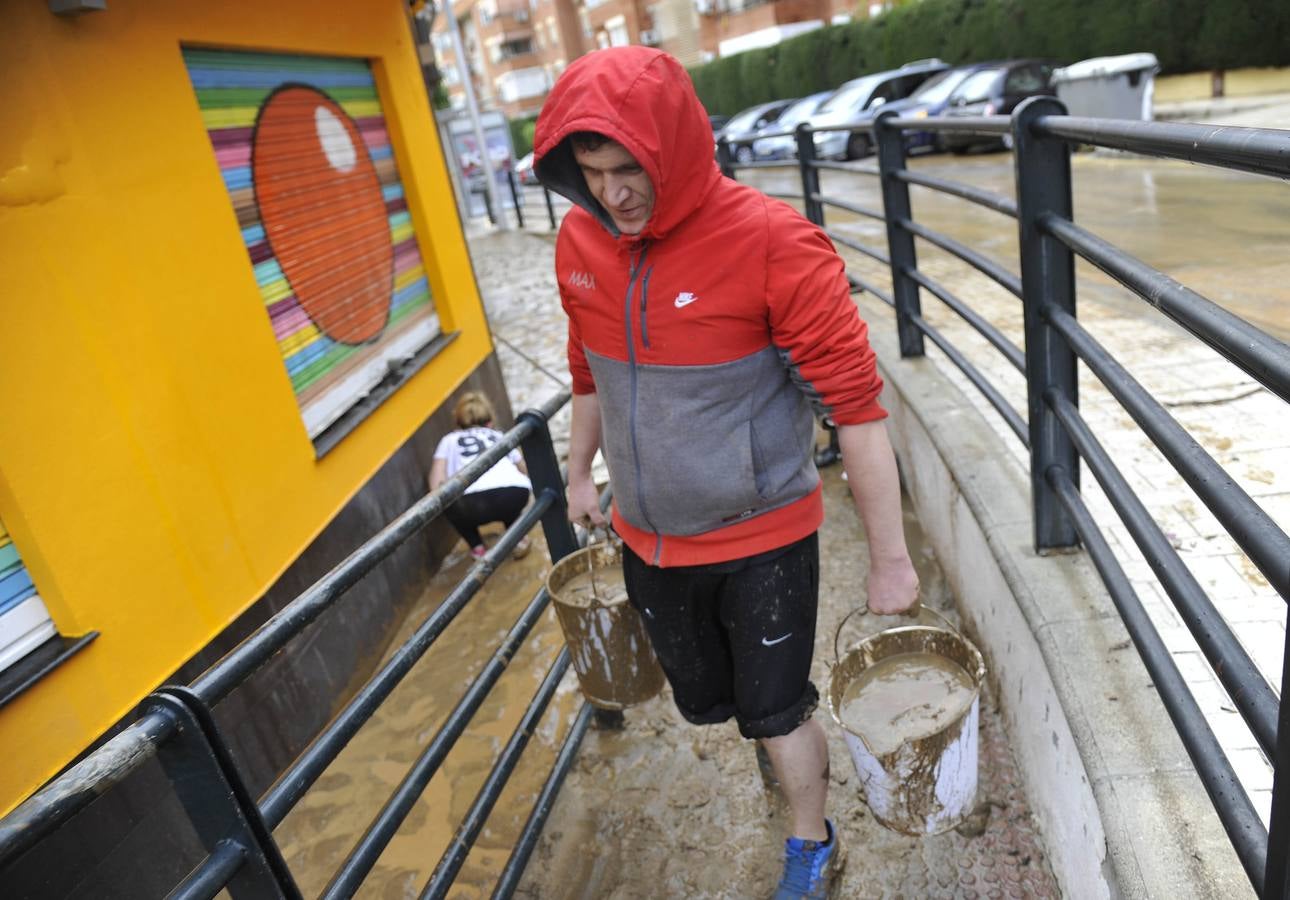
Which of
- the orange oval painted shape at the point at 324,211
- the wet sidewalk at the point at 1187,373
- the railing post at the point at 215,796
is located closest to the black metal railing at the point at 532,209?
the wet sidewalk at the point at 1187,373

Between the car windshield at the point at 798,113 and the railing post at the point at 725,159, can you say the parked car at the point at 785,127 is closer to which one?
the car windshield at the point at 798,113

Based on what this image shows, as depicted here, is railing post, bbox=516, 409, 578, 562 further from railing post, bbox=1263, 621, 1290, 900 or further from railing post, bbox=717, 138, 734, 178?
railing post, bbox=717, 138, 734, 178

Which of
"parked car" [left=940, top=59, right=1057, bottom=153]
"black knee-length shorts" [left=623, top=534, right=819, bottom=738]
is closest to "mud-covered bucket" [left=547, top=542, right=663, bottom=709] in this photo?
"black knee-length shorts" [left=623, top=534, right=819, bottom=738]

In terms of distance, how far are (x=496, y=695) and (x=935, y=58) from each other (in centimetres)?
2243

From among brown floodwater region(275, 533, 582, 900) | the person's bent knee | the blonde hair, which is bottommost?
brown floodwater region(275, 533, 582, 900)

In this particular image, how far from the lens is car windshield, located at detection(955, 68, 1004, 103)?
15.2 m

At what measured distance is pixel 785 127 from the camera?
20.5m

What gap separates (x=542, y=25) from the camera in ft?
188

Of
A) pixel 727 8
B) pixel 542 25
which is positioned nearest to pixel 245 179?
pixel 727 8

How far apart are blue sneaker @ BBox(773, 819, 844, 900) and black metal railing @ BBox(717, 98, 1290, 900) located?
90 cm

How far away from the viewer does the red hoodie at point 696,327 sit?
6.23 ft

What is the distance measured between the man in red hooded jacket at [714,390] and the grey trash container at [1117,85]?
12.2 meters

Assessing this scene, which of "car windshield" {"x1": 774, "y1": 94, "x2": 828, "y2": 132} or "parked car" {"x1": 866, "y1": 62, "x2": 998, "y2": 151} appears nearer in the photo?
"parked car" {"x1": 866, "y1": 62, "x2": 998, "y2": 151}

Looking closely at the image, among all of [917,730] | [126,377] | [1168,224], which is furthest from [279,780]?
[1168,224]
